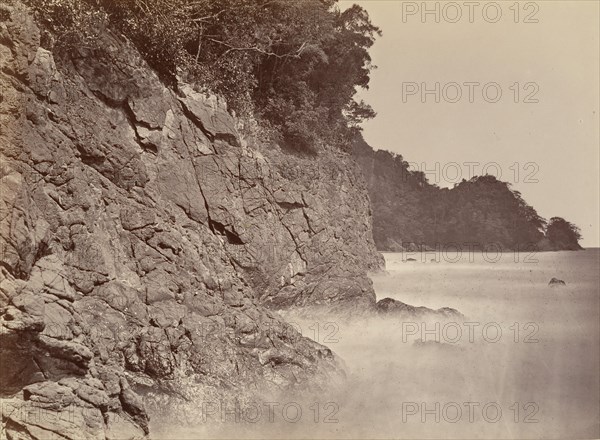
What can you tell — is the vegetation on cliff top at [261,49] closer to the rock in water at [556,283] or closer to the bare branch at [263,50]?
the bare branch at [263,50]

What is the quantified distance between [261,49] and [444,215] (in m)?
18.5

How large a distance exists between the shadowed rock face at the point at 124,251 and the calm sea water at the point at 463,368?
A: 0.90 m

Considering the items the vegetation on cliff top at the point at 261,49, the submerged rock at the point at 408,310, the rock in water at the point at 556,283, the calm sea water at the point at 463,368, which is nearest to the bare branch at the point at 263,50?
the vegetation on cliff top at the point at 261,49

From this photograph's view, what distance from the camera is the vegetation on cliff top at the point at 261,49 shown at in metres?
12.2

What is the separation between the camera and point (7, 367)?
877 cm

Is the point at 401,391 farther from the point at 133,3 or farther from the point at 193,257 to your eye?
the point at 133,3

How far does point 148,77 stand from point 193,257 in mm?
3790

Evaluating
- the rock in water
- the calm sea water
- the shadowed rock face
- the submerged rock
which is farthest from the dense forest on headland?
the shadowed rock face

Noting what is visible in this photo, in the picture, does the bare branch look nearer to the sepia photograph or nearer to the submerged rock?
the sepia photograph

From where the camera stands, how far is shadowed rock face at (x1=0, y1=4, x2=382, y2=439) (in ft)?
29.9

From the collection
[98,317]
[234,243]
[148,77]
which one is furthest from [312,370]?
[148,77]

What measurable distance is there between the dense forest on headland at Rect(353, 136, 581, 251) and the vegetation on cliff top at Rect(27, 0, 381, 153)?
471cm

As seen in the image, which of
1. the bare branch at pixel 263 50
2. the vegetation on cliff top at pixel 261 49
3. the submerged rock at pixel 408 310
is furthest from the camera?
the submerged rock at pixel 408 310

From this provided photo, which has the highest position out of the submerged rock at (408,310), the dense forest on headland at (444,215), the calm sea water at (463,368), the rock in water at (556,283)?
the dense forest on headland at (444,215)
